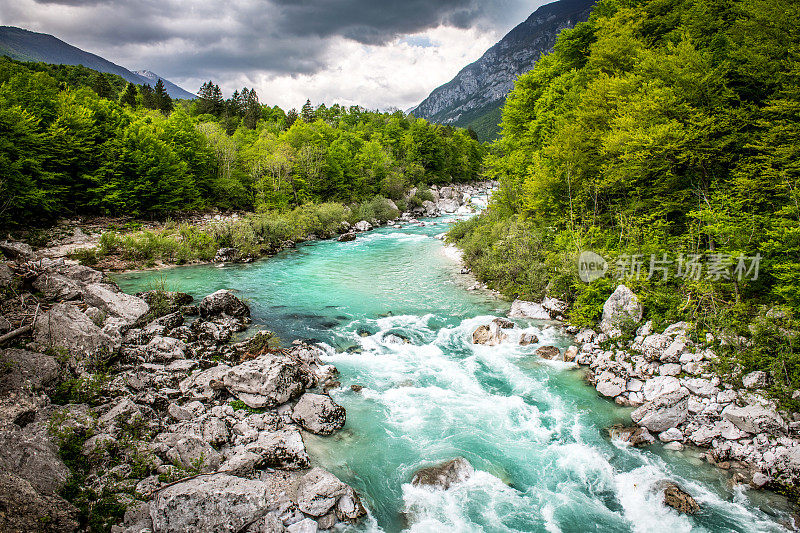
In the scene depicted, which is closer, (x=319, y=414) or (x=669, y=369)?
(x=319, y=414)

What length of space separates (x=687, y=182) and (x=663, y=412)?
32.3ft

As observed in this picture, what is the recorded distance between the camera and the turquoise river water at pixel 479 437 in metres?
6.42

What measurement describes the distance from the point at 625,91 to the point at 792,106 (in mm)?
6521

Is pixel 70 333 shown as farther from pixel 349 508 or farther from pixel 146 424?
pixel 349 508

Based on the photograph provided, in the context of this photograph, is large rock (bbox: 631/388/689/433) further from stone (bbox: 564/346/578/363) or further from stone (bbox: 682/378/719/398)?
stone (bbox: 564/346/578/363)

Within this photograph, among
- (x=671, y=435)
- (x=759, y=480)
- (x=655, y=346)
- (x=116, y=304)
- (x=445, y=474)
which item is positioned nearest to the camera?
(x=759, y=480)

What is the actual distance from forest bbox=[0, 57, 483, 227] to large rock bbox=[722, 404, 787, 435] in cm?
3126

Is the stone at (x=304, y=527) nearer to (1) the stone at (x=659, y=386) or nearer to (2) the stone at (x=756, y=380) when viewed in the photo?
(1) the stone at (x=659, y=386)

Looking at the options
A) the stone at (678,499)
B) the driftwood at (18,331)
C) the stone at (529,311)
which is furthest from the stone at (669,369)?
the driftwood at (18,331)

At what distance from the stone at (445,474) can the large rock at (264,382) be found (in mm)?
3996

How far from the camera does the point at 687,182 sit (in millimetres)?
13805

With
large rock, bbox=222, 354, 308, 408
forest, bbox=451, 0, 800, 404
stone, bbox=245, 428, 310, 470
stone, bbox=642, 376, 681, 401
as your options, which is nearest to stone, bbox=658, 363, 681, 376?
stone, bbox=642, 376, 681, 401

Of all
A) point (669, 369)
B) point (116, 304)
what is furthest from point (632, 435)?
point (116, 304)

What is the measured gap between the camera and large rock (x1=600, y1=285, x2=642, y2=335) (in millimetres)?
11609
